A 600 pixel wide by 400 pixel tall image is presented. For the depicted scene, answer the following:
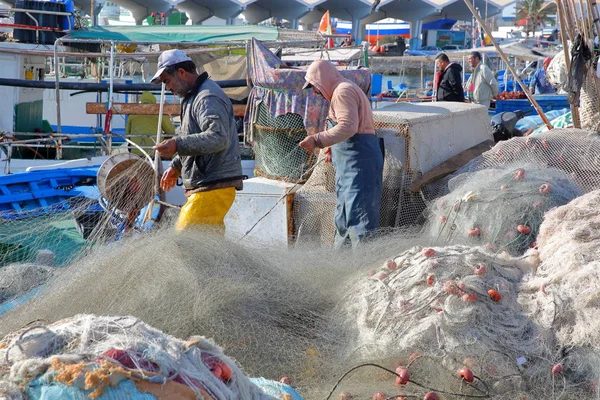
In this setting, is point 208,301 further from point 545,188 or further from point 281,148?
point 281,148

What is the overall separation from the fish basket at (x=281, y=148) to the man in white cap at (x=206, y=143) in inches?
76.7

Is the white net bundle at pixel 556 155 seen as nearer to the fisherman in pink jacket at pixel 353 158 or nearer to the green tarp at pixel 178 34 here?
the fisherman in pink jacket at pixel 353 158

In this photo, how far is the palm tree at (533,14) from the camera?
66.3 meters

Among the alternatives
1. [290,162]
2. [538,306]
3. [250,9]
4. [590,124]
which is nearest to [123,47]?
[290,162]

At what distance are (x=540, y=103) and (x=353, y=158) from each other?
12734 mm

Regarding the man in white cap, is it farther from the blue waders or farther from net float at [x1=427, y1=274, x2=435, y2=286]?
net float at [x1=427, y1=274, x2=435, y2=286]

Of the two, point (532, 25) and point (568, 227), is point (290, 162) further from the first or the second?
point (532, 25)

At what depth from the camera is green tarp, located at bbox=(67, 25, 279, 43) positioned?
444 inches

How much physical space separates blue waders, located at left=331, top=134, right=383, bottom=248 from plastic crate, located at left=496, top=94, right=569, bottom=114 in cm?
1106

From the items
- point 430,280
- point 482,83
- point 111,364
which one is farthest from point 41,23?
point 111,364

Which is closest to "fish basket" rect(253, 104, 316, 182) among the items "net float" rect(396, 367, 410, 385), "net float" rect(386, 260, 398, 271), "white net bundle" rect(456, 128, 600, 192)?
"white net bundle" rect(456, 128, 600, 192)

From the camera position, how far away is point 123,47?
1559 centimetres

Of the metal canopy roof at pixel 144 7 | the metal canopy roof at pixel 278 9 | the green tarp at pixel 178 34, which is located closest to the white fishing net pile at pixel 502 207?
the green tarp at pixel 178 34

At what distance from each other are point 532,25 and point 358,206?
220 ft
